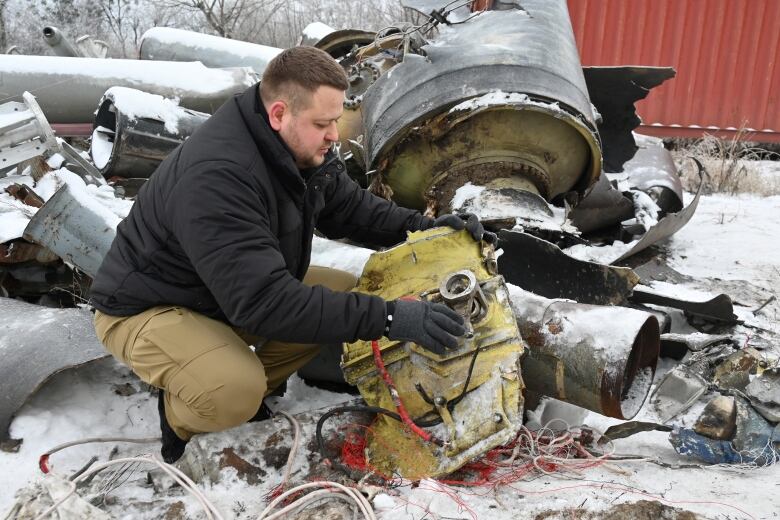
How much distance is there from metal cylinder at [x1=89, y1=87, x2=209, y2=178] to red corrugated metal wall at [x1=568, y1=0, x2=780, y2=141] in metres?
6.52

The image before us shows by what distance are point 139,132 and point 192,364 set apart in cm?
244

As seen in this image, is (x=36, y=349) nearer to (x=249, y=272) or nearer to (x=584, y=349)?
(x=249, y=272)

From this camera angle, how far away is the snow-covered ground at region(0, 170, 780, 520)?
189cm

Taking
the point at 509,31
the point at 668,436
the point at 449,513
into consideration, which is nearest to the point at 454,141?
the point at 509,31

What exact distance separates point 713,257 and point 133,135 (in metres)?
3.91

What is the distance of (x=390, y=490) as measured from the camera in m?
2.01

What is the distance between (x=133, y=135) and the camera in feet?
13.6

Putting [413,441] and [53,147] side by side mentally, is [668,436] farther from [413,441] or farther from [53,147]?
[53,147]

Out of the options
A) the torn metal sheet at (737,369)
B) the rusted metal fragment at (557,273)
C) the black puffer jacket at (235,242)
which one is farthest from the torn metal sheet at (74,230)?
the torn metal sheet at (737,369)

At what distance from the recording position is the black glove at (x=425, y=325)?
2059mm

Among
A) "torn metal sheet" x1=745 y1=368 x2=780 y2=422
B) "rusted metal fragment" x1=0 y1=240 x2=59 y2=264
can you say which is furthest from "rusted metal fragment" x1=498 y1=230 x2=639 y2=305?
"rusted metal fragment" x1=0 y1=240 x2=59 y2=264

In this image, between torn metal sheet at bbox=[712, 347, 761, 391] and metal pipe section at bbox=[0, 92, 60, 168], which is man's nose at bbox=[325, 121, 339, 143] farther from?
metal pipe section at bbox=[0, 92, 60, 168]

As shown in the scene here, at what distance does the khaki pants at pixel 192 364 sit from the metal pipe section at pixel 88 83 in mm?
3460

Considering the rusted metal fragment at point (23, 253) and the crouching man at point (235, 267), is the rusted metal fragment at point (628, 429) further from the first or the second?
Result: the rusted metal fragment at point (23, 253)
